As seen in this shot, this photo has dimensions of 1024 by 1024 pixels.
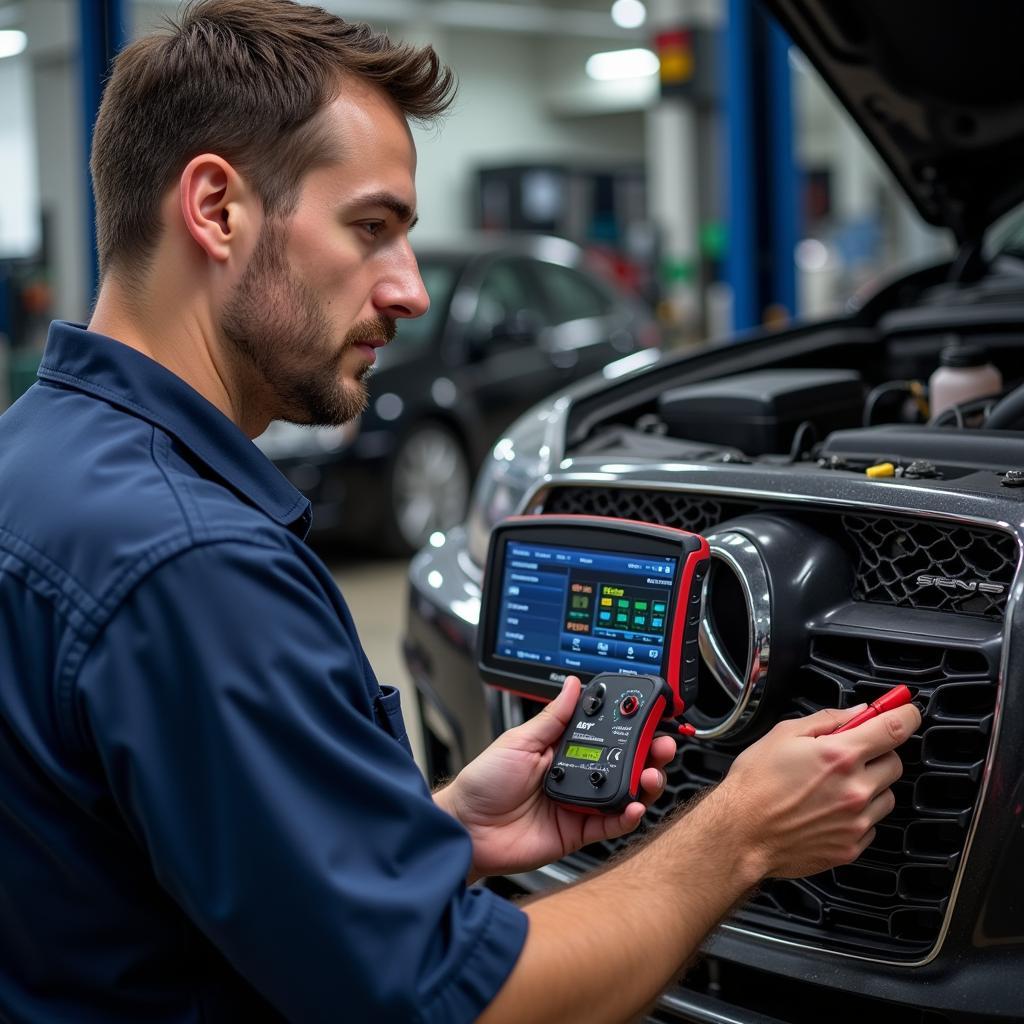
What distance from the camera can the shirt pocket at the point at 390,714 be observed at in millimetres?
1390

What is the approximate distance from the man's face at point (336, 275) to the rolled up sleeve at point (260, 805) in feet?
1.00

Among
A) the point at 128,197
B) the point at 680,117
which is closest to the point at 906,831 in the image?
the point at 128,197

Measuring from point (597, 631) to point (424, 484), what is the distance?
4825 millimetres

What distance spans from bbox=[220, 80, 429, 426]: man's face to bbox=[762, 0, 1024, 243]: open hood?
4.58ft

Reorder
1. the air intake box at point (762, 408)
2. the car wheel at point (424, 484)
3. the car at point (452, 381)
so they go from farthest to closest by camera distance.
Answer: the car wheel at point (424, 484), the car at point (452, 381), the air intake box at point (762, 408)

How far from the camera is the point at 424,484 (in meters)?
6.44

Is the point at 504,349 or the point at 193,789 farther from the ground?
the point at 193,789

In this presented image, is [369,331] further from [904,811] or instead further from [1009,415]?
[1009,415]

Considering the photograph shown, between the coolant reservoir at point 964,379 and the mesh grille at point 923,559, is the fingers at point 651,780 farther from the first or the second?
the coolant reservoir at point 964,379

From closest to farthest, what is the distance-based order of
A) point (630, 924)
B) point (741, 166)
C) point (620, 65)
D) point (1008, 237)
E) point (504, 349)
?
point (630, 924) → point (1008, 237) → point (741, 166) → point (504, 349) → point (620, 65)

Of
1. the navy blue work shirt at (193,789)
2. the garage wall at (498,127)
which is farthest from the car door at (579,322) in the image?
the garage wall at (498,127)

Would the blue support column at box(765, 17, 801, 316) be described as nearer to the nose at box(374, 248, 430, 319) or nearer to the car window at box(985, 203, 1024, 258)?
the car window at box(985, 203, 1024, 258)

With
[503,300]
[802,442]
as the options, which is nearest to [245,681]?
[802,442]

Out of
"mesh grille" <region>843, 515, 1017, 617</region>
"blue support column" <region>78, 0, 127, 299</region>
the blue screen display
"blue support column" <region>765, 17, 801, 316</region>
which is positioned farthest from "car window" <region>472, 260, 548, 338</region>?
"mesh grille" <region>843, 515, 1017, 617</region>
